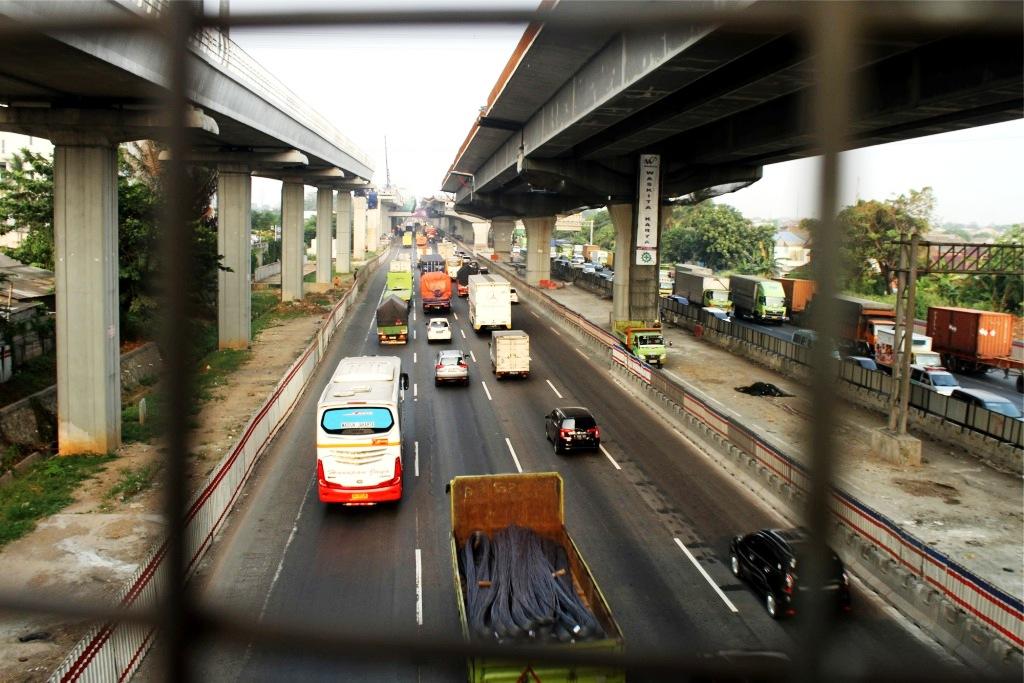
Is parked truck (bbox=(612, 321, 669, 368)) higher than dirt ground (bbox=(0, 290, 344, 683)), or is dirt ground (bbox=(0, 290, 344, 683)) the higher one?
parked truck (bbox=(612, 321, 669, 368))

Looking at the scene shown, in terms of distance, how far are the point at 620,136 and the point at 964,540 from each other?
15.6 m

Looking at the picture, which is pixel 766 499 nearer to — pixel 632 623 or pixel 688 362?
pixel 632 623

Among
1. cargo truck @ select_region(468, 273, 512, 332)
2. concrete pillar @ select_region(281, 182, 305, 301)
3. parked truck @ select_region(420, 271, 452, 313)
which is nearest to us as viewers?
cargo truck @ select_region(468, 273, 512, 332)

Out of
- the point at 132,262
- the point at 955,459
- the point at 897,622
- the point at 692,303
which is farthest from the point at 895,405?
the point at 692,303

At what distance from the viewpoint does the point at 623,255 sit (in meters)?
36.5

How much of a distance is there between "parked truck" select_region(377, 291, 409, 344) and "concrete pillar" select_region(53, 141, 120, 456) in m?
16.6

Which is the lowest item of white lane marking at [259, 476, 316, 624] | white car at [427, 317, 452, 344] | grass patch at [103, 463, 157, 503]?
white lane marking at [259, 476, 316, 624]

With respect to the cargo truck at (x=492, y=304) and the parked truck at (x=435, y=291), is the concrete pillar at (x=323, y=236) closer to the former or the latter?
the parked truck at (x=435, y=291)

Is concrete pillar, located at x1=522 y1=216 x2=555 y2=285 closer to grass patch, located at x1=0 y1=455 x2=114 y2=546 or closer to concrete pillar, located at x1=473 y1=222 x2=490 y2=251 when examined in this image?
grass patch, located at x1=0 y1=455 x2=114 y2=546

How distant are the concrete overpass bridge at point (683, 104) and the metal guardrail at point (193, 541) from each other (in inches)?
81.8

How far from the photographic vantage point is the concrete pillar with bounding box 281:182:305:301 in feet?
156

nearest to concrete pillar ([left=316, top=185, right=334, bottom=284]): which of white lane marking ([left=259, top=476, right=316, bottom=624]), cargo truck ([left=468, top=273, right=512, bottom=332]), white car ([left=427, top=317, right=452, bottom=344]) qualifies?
cargo truck ([left=468, top=273, right=512, bottom=332])

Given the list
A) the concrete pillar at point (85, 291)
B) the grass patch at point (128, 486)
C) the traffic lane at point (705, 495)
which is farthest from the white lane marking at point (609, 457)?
the concrete pillar at point (85, 291)

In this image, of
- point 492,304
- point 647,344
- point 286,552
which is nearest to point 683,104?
point 647,344
